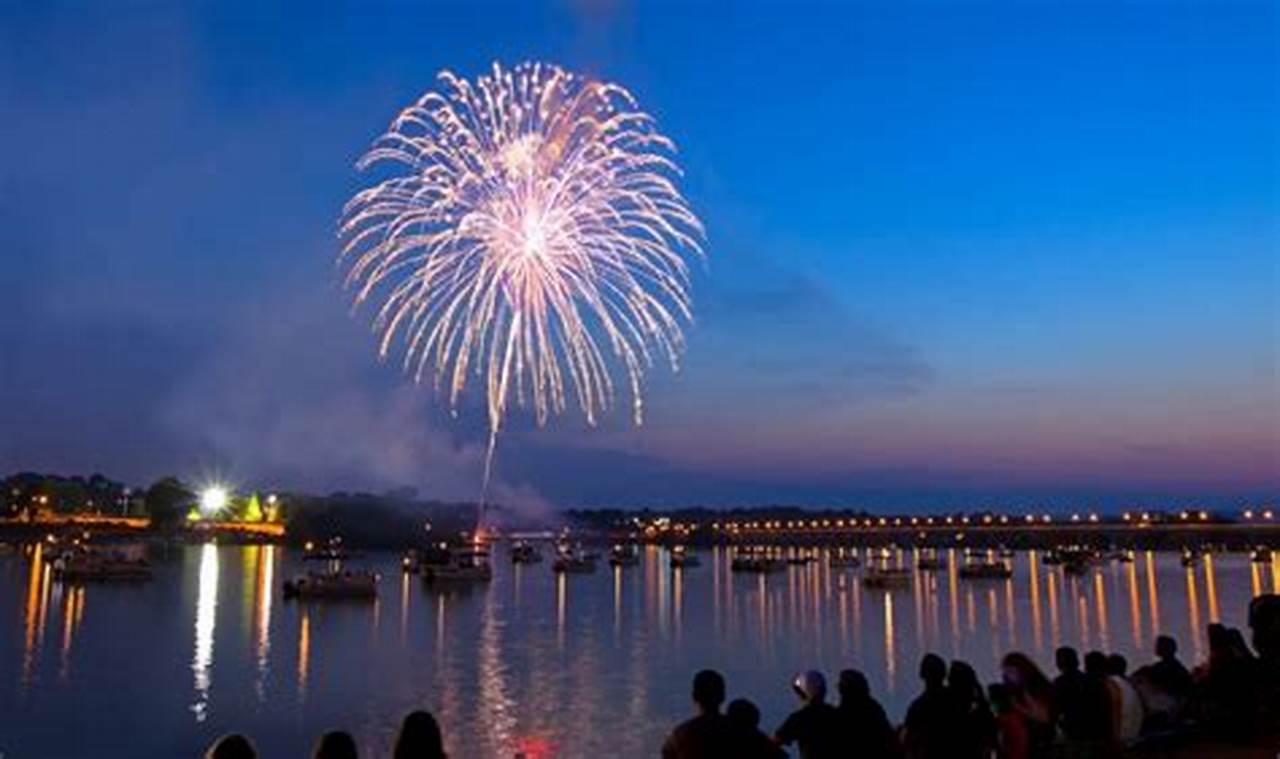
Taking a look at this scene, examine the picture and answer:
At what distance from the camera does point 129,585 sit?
344ft

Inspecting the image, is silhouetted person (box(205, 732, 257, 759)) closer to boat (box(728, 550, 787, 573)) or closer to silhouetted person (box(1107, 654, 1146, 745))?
silhouetted person (box(1107, 654, 1146, 745))

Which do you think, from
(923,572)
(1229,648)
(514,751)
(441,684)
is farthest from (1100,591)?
(1229,648)

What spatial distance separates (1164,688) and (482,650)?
4483 cm

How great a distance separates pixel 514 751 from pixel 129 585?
86309mm

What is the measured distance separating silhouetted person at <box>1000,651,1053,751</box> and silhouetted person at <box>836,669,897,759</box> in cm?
225

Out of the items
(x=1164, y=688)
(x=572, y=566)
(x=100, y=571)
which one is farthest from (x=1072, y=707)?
(x=572, y=566)

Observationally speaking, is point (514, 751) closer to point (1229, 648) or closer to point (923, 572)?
point (1229, 648)

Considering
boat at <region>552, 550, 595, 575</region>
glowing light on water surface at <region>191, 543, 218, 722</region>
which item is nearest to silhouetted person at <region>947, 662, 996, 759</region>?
glowing light on water surface at <region>191, 543, 218, 722</region>

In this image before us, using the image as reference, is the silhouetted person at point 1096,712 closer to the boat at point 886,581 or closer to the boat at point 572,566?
the boat at point 886,581

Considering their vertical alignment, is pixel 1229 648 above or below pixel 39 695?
above

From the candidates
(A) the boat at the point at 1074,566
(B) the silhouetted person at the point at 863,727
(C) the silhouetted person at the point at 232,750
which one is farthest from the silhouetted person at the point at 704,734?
(A) the boat at the point at 1074,566

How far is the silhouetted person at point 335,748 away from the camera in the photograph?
20.5 ft

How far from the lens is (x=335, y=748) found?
631 centimetres

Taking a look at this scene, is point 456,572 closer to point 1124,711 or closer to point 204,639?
point 204,639
